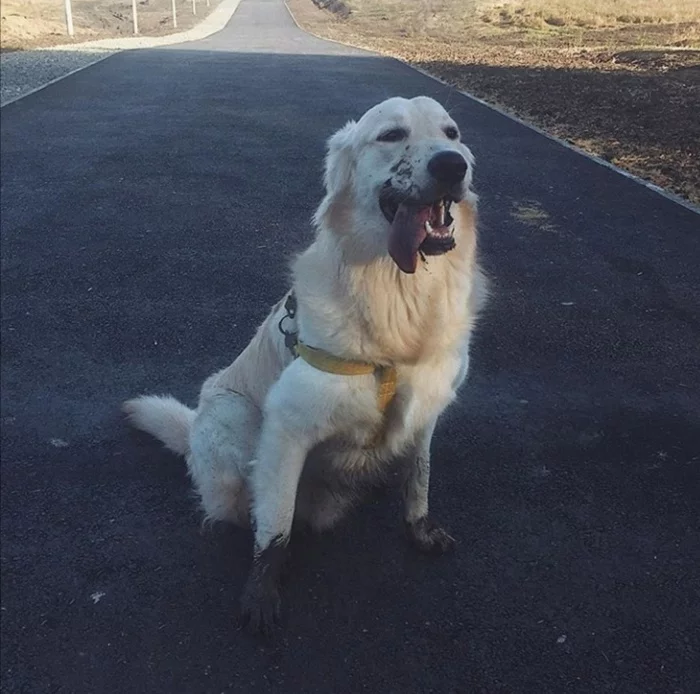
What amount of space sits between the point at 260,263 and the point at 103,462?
2982 millimetres

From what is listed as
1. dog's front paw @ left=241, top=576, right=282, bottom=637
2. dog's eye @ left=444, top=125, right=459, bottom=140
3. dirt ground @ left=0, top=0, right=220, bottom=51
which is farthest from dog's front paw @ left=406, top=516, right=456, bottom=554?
dirt ground @ left=0, top=0, right=220, bottom=51

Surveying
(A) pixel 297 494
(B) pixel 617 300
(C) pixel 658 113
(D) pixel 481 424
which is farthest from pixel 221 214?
(C) pixel 658 113

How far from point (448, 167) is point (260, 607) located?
66.1 inches

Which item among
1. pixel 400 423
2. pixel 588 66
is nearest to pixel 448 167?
pixel 400 423

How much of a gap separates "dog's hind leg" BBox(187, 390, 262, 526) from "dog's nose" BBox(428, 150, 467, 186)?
1.18m

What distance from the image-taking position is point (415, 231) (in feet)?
8.16

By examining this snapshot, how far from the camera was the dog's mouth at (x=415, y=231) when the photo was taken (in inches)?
97.7

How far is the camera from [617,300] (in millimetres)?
5555

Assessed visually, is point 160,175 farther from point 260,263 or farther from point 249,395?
point 249,395

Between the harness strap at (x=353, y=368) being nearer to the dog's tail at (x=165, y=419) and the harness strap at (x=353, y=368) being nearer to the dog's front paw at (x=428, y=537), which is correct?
the dog's front paw at (x=428, y=537)

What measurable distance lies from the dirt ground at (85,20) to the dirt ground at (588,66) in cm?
1023

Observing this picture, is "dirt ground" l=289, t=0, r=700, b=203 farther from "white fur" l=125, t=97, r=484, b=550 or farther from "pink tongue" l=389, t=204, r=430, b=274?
"pink tongue" l=389, t=204, r=430, b=274

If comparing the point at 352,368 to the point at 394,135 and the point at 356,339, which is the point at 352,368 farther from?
the point at 394,135

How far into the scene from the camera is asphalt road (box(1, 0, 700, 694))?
8.50 feet
